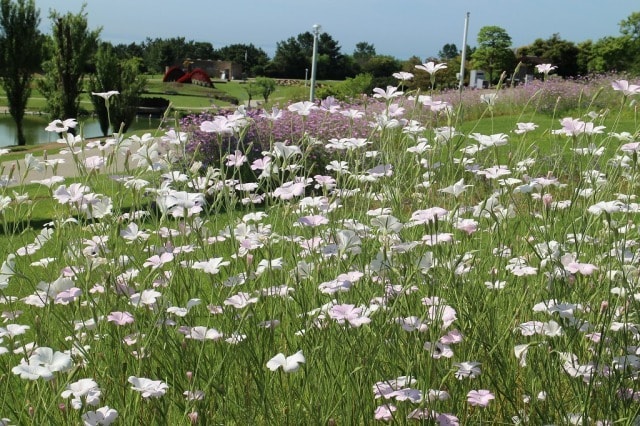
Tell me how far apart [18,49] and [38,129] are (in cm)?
664

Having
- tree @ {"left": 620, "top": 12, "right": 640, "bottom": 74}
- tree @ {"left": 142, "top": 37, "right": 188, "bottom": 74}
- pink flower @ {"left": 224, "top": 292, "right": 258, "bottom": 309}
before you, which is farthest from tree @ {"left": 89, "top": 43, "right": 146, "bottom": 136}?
tree @ {"left": 142, "top": 37, "right": 188, "bottom": 74}

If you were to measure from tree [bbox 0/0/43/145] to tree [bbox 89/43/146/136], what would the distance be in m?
2.30

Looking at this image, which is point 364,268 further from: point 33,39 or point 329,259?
point 33,39

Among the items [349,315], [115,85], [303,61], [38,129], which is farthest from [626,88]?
[303,61]

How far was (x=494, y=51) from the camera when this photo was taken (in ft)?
149

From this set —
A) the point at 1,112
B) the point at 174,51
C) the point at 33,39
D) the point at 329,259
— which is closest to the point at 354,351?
the point at 329,259

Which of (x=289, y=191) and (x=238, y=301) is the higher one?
(x=289, y=191)

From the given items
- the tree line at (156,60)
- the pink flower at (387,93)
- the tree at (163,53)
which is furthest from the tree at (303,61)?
the pink flower at (387,93)

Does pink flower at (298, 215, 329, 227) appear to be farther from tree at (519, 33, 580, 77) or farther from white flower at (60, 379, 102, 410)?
tree at (519, 33, 580, 77)

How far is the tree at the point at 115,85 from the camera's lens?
20297 millimetres

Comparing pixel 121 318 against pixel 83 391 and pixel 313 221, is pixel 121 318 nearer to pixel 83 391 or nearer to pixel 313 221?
pixel 83 391

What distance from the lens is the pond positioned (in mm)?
24031

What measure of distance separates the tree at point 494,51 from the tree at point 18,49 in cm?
3131

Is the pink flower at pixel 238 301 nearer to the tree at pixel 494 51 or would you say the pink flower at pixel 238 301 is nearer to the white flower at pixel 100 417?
the white flower at pixel 100 417
